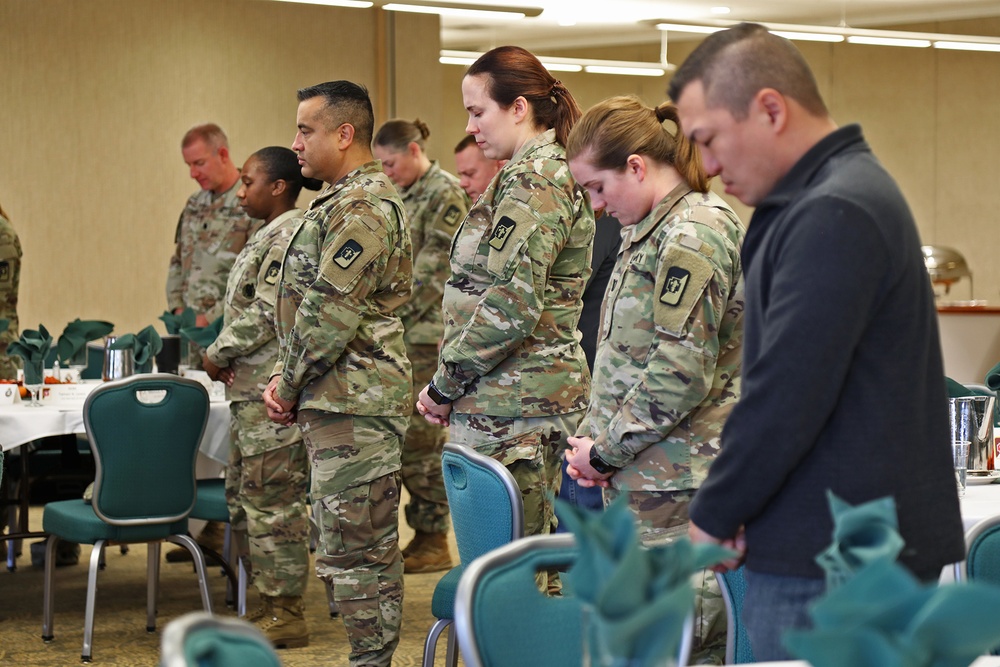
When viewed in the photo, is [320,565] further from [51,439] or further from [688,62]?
[51,439]

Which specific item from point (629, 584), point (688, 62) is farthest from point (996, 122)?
point (629, 584)

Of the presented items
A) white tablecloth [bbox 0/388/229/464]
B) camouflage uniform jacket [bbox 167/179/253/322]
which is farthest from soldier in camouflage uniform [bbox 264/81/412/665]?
camouflage uniform jacket [bbox 167/179/253/322]

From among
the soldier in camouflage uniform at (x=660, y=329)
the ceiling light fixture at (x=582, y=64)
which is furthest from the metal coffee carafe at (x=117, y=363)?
the ceiling light fixture at (x=582, y=64)

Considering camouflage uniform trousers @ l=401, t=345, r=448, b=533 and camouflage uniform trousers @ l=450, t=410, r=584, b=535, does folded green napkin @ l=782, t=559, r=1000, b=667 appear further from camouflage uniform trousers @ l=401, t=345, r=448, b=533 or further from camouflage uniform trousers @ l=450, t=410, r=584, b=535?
camouflage uniform trousers @ l=401, t=345, r=448, b=533

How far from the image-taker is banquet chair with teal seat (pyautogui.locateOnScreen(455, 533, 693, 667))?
1568 millimetres

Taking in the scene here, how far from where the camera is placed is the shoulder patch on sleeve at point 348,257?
3260mm

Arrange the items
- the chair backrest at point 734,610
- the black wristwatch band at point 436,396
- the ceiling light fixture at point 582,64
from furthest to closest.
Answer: the ceiling light fixture at point 582,64 → the black wristwatch band at point 436,396 → the chair backrest at point 734,610

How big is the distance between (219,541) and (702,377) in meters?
3.65

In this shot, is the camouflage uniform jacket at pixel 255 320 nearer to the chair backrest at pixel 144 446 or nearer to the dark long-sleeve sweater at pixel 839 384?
the chair backrest at pixel 144 446

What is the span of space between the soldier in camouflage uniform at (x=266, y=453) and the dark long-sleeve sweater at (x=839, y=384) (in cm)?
275

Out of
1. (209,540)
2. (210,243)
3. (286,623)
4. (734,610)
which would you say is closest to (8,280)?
(210,243)

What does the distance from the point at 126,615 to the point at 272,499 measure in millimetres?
917

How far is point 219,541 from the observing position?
215 inches

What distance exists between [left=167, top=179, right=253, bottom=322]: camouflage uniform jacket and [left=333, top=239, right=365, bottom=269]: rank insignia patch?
273cm
